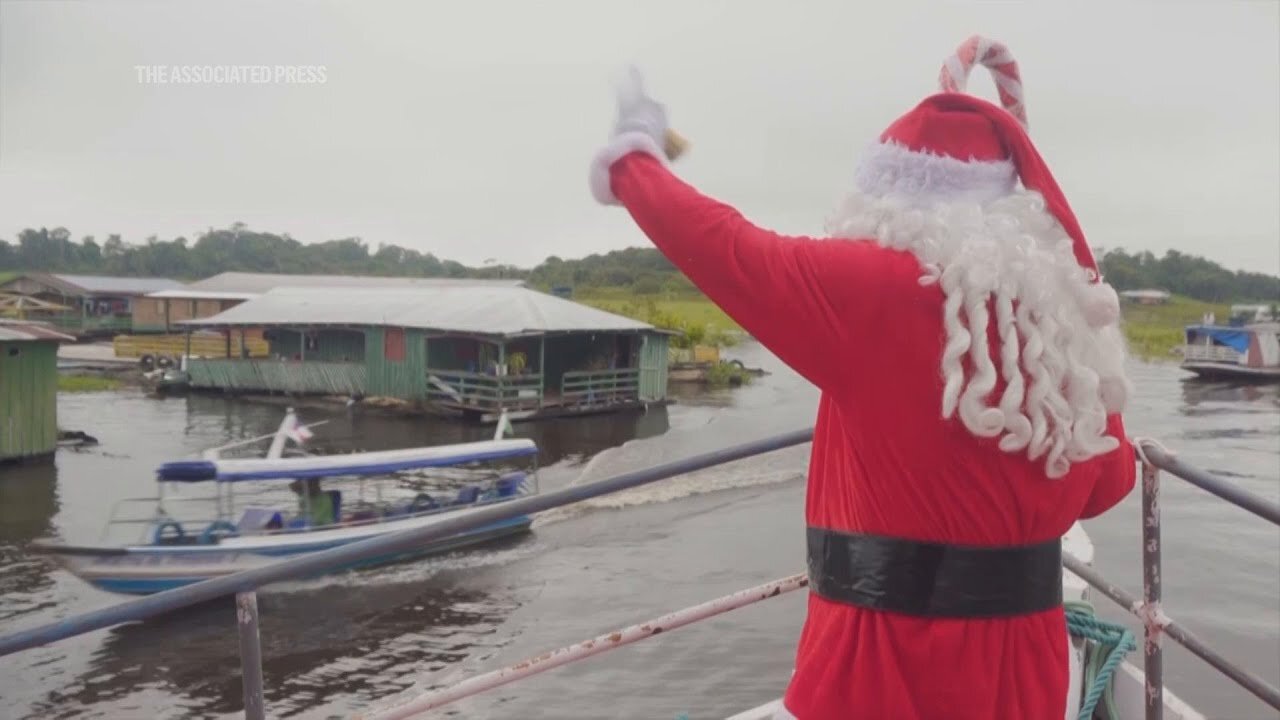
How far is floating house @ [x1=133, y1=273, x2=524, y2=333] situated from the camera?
39781 millimetres

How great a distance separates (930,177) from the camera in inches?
55.3

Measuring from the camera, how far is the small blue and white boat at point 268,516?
36.1 feet

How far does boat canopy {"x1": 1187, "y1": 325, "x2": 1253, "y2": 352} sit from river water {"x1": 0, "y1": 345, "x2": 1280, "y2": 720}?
20669mm

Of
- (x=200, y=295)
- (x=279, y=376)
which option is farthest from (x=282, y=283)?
(x=279, y=376)

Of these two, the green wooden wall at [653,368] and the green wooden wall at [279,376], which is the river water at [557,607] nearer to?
the green wooden wall at [279,376]

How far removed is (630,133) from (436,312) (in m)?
26.4

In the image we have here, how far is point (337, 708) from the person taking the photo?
8547 mm

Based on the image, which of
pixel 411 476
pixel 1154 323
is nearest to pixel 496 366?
pixel 411 476

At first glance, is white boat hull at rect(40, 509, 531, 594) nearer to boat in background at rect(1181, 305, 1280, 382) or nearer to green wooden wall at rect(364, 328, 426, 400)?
green wooden wall at rect(364, 328, 426, 400)

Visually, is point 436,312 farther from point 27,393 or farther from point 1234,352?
point 1234,352

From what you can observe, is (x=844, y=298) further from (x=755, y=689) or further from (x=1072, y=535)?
(x=755, y=689)

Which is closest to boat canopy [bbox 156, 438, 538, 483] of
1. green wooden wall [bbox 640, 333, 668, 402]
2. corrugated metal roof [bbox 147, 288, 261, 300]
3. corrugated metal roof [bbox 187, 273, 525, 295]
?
green wooden wall [bbox 640, 333, 668, 402]

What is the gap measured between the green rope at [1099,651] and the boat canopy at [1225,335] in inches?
1621

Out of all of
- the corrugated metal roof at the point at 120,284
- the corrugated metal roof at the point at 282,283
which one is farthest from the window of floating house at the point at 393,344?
the corrugated metal roof at the point at 120,284
